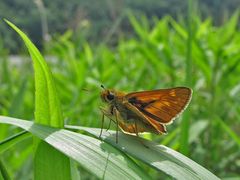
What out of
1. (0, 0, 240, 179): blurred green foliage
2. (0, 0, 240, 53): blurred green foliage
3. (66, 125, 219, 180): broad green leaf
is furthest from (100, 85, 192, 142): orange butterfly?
(0, 0, 240, 53): blurred green foliage

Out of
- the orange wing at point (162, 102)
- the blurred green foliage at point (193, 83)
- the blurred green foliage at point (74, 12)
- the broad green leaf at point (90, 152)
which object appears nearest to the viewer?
the broad green leaf at point (90, 152)

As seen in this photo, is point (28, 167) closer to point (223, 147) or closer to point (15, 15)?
point (223, 147)

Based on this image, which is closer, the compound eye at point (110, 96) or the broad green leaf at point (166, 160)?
the broad green leaf at point (166, 160)

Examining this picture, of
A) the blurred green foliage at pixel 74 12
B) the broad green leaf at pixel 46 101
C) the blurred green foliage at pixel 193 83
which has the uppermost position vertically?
the blurred green foliage at pixel 74 12

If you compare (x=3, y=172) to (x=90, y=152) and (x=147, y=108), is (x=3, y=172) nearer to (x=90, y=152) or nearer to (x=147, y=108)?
(x=90, y=152)

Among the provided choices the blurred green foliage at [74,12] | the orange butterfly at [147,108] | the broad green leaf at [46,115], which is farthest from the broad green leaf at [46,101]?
the blurred green foliage at [74,12]

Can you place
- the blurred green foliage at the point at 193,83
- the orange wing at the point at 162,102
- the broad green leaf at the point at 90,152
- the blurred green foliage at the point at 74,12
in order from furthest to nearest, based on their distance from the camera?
1. the blurred green foliage at the point at 74,12
2. the blurred green foliage at the point at 193,83
3. the orange wing at the point at 162,102
4. the broad green leaf at the point at 90,152

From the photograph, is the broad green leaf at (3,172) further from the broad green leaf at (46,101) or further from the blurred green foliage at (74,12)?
the blurred green foliage at (74,12)
